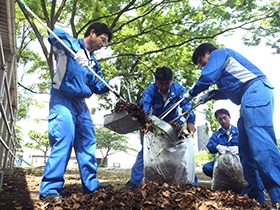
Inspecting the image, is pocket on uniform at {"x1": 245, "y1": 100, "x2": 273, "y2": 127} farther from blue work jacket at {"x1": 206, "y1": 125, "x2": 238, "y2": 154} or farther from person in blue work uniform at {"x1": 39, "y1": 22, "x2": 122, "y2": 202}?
person in blue work uniform at {"x1": 39, "y1": 22, "x2": 122, "y2": 202}

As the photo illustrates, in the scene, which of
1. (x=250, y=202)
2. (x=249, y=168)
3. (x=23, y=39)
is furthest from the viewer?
(x=23, y=39)

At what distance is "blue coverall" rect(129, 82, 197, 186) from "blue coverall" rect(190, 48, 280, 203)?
0.67m

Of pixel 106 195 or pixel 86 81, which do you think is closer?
pixel 106 195

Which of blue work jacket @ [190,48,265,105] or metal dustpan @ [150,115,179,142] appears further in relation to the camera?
metal dustpan @ [150,115,179,142]

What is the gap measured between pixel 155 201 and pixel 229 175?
1.50m

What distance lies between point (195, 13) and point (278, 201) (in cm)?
526

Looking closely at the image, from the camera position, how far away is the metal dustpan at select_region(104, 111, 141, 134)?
2726 mm

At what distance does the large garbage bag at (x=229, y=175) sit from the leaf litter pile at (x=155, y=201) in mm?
864

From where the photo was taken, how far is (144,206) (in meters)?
1.84

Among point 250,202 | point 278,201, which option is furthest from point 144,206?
point 278,201

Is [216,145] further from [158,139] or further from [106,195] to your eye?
[106,195]

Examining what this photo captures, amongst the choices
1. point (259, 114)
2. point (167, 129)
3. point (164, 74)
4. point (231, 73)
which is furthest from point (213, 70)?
point (164, 74)

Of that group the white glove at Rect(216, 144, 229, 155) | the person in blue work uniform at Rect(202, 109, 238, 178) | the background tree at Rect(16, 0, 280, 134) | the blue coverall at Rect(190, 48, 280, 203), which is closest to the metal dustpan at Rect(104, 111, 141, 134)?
the blue coverall at Rect(190, 48, 280, 203)

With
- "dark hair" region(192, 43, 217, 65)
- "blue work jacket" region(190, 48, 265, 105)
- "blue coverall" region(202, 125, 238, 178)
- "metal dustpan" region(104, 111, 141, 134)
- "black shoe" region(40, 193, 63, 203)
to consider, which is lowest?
"black shoe" region(40, 193, 63, 203)
